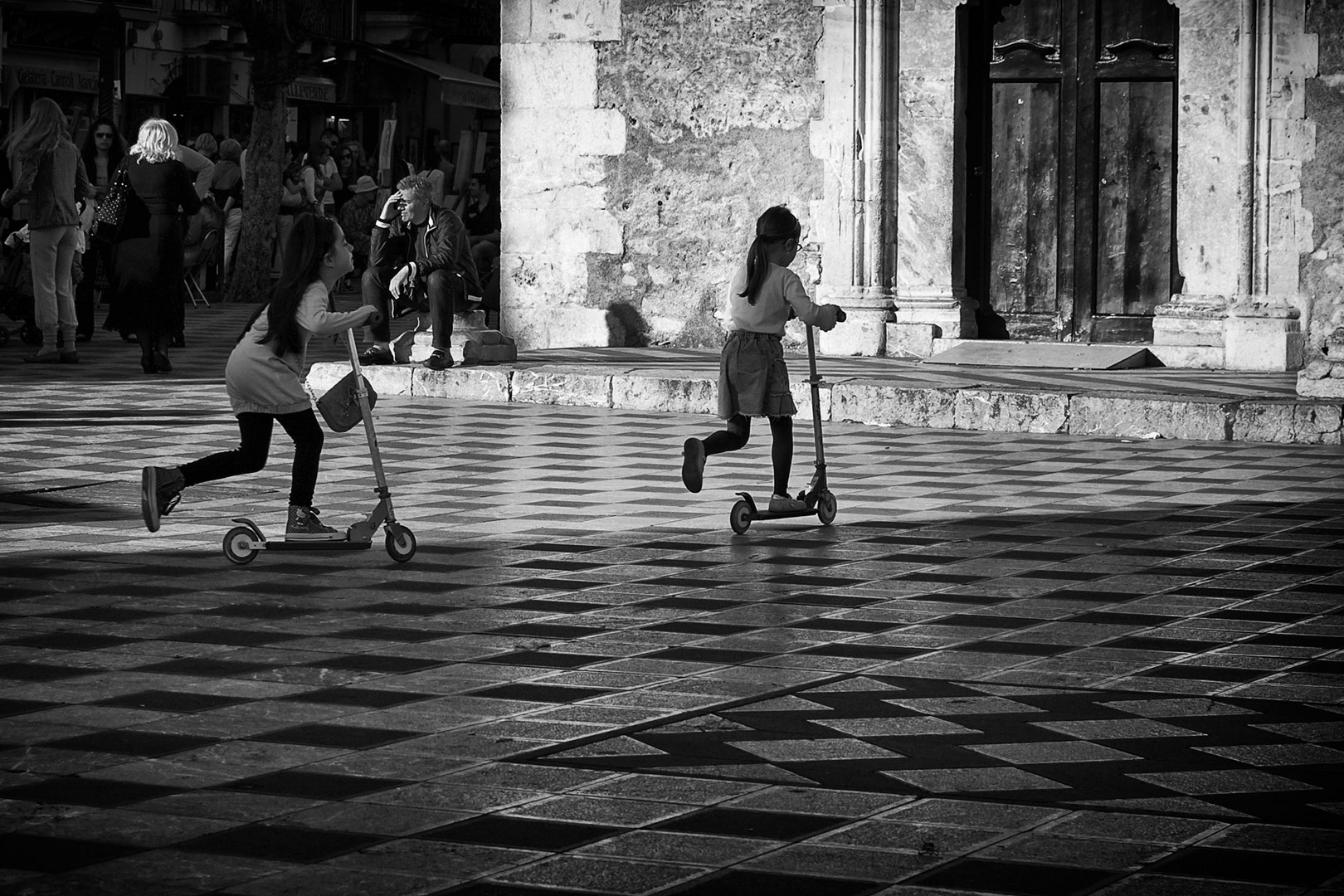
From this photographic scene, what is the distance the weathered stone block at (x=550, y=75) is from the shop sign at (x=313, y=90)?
746 inches

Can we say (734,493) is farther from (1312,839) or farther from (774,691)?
(1312,839)

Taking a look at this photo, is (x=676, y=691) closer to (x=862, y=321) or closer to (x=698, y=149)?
(x=862, y=321)

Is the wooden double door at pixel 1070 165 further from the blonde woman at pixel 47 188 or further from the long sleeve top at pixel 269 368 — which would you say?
the long sleeve top at pixel 269 368

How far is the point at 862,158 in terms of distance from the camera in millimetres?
15227

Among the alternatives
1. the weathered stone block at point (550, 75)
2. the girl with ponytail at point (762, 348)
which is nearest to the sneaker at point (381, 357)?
the weathered stone block at point (550, 75)

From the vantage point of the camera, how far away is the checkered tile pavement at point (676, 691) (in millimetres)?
4035

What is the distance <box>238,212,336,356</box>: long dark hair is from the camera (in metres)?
7.51

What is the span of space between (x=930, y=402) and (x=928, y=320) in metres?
2.71

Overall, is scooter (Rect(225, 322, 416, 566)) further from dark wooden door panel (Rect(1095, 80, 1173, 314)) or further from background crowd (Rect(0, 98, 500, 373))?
dark wooden door panel (Rect(1095, 80, 1173, 314))

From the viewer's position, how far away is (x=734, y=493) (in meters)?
9.58

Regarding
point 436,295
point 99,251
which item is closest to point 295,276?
point 436,295

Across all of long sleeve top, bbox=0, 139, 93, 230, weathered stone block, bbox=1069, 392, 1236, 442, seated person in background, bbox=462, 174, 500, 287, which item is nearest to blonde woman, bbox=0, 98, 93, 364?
long sleeve top, bbox=0, 139, 93, 230

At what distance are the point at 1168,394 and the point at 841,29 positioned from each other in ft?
14.4

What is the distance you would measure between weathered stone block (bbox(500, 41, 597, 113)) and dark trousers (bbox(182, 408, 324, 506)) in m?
8.90
